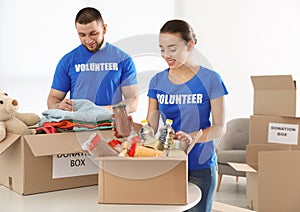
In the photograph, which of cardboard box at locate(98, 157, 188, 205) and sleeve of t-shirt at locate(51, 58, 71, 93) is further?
sleeve of t-shirt at locate(51, 58, 71, 93)

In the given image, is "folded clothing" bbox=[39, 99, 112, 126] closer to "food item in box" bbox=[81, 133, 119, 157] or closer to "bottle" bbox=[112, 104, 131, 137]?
"bottle" bbox=[112, 104, 131, 137]

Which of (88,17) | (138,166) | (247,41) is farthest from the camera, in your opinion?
(247,41)

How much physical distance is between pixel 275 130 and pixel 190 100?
1.78 meters

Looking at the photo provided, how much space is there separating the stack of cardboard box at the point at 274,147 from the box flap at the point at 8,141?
2.01 metres

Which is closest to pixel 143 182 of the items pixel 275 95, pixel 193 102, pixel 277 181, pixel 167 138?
pixel 167 138

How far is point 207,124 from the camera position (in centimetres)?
195

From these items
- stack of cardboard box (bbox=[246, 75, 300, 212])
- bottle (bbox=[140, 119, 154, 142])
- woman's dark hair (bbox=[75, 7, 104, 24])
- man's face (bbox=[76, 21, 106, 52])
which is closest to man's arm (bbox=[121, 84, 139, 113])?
man's face (bbox=[76, 21, 106, 52])

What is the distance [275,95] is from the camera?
337cm

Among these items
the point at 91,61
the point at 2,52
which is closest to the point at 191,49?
the point at 91,61

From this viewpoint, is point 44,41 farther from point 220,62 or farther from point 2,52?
point 220,62

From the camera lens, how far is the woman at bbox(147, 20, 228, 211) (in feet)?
6.09

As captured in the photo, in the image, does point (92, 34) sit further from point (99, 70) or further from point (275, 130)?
point (275, 130)

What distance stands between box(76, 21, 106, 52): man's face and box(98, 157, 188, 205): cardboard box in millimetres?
1099

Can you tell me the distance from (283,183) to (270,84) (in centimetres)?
73
